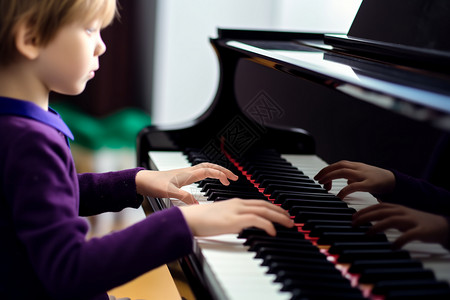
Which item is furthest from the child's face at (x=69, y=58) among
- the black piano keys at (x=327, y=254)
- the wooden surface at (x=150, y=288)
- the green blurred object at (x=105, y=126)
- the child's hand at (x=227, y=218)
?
the green blurred object at (x=105, y=126)

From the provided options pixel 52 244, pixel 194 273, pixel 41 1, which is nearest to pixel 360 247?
pixel 194 273

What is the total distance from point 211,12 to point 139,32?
0.79 metres

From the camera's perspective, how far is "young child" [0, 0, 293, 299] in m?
0.81

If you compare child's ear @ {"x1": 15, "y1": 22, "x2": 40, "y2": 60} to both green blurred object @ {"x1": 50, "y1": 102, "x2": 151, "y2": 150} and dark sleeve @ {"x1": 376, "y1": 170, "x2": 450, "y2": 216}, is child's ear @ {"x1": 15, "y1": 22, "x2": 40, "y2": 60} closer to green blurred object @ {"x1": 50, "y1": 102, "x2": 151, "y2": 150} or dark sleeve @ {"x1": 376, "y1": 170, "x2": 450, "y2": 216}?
dark sleeve @ {"x1": 376, "y1": 170, "x2": 450, "y2": 216}

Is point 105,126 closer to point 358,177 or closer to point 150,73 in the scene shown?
point 150,73

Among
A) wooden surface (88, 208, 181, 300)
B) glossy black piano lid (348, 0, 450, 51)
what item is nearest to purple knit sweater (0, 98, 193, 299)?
glossy black piano lid (348, 0, 450, 51)

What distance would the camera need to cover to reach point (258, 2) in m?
3.36

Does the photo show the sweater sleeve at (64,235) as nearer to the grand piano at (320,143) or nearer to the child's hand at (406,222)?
the grand piano at (320,143)

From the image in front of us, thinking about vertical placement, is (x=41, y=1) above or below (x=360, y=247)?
above

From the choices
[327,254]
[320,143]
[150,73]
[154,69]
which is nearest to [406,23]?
[320,143]

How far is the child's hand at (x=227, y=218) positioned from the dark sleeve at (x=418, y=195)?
8.7 inches

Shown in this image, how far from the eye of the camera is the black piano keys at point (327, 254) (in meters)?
0.77

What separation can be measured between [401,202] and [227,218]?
30 cm

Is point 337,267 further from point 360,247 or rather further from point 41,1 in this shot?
point 41,1
